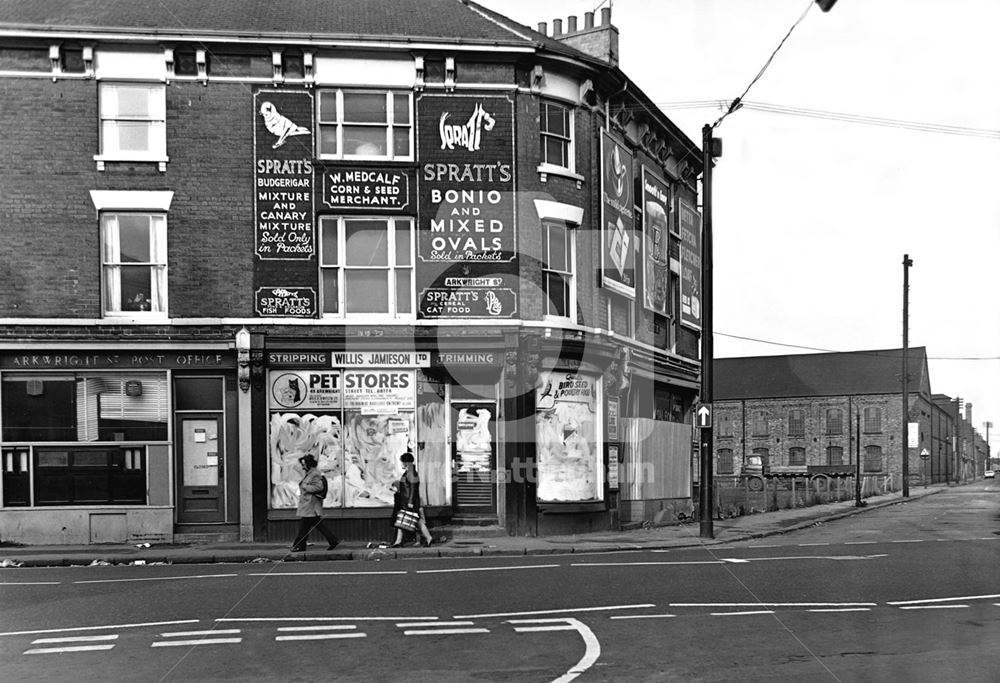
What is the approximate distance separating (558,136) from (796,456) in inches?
2602

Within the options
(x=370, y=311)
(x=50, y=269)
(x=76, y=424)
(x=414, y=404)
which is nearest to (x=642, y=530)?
(x=414, y=404)

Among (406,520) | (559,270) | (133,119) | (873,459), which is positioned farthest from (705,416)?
(873,459)

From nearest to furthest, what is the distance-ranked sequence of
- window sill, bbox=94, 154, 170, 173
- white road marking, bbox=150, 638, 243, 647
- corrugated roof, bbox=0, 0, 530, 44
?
white road marking, bbox=150, 638, 243, 647 → window sill, bbox=94, 154, 170, 173 → corrugated roof, bbox=0, 0, 530, 44

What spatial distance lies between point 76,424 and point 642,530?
Answer: 12.3m

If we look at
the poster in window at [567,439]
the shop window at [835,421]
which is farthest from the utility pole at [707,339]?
the shop window at [835,421]

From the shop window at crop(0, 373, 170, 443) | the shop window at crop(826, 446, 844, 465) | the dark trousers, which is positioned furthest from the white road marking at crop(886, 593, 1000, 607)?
the shop window at crop(826, 446, 844, 465)

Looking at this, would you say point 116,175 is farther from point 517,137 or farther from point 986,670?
point 986,670

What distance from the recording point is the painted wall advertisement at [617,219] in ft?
75.1

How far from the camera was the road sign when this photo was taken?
20.9 meters

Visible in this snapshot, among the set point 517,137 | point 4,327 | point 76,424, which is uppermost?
point 517,137

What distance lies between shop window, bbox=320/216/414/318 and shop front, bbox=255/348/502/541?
103cm

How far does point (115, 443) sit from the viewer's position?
19.9 m

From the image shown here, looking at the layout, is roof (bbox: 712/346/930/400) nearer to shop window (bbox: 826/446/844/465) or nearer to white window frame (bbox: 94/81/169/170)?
shop window (bbox: 826/446/844/465)

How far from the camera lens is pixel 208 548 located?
60.8 feet
